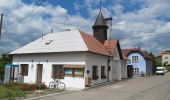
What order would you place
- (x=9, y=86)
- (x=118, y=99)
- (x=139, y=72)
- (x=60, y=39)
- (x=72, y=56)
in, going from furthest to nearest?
(x=139, y=72) → (x=60, y=39) → (x=72, y=56) → (x=9, y=86) → (x=118, y=99)

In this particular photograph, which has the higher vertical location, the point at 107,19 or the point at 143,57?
the point at 107,19

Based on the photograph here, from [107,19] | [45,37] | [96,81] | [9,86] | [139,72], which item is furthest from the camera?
[139,72]

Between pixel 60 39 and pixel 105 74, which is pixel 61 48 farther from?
pixel 105 74

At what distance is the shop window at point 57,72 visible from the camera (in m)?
24.8

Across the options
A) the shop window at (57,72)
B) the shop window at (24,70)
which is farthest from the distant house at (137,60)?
the shop window at (57,72)

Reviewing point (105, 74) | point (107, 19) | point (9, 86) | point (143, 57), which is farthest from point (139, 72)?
point (9, 86)

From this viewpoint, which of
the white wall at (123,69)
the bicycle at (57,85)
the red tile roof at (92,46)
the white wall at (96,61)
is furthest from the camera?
the white wall at (123,69)

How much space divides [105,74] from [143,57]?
2699 centimetres

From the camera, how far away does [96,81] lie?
25.8 m

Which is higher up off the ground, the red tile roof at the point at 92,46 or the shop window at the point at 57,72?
the red tile roof at the point at 92,46

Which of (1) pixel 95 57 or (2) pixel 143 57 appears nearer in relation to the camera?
(1) pixel 95 57

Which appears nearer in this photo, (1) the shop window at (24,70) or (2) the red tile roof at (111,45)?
(1) the shop window at (24,70)

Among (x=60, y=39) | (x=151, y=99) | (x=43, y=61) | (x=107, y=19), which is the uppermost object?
(x=107, y=19)

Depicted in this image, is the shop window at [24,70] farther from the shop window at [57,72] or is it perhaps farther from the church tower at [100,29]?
the church tower at [100,29]
